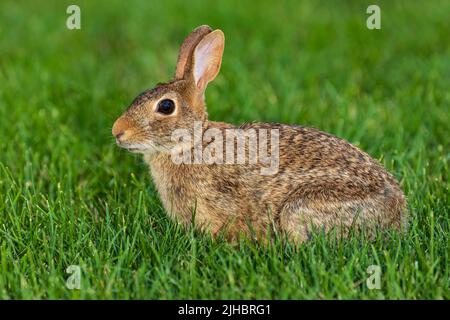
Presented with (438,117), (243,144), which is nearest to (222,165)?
(243,144)

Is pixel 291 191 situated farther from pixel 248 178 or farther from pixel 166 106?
pixel 166 106

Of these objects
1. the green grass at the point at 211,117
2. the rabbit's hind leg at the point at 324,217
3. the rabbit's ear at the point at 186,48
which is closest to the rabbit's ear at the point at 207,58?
the rabbit's ear at the point at 186,48

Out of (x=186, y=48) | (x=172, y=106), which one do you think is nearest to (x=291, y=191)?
(x=172, y=106)

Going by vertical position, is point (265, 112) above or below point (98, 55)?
below

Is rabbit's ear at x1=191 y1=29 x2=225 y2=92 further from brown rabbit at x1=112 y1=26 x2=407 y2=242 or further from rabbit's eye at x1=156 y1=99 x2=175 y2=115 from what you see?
rabbit's eye at x1=156 y1=99 x2=175 y2=115

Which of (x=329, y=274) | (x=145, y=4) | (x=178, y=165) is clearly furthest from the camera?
(x=145, y=4)

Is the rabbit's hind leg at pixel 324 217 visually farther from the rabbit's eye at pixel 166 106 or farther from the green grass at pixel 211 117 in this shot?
the rabbit's eye at pixel 166 106

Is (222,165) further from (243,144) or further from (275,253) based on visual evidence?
(275,253)

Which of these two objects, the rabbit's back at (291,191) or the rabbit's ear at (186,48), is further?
the rabbit's ear at (186,48)
